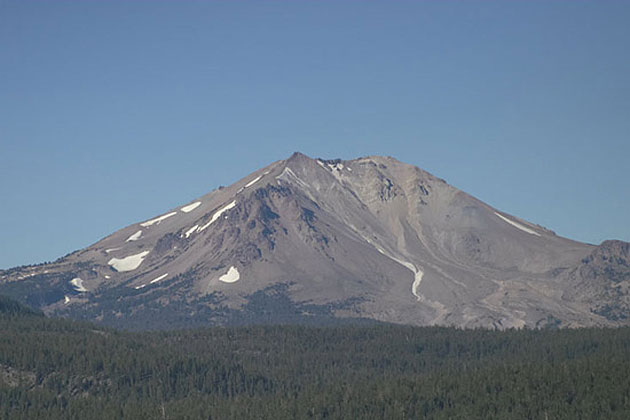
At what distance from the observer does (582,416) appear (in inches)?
7736

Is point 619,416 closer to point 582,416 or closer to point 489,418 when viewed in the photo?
point 582,416

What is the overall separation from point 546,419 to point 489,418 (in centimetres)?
868

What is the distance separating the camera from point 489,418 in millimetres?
199500

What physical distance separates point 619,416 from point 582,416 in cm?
552

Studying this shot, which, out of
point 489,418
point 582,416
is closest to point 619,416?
point 582,416

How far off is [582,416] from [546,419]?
542 cm

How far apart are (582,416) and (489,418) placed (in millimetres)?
14069

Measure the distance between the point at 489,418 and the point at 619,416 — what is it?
64.1ft

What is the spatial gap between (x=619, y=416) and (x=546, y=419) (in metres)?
→ 10.9

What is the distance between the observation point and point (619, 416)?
195 meters

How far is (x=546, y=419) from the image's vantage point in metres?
197
